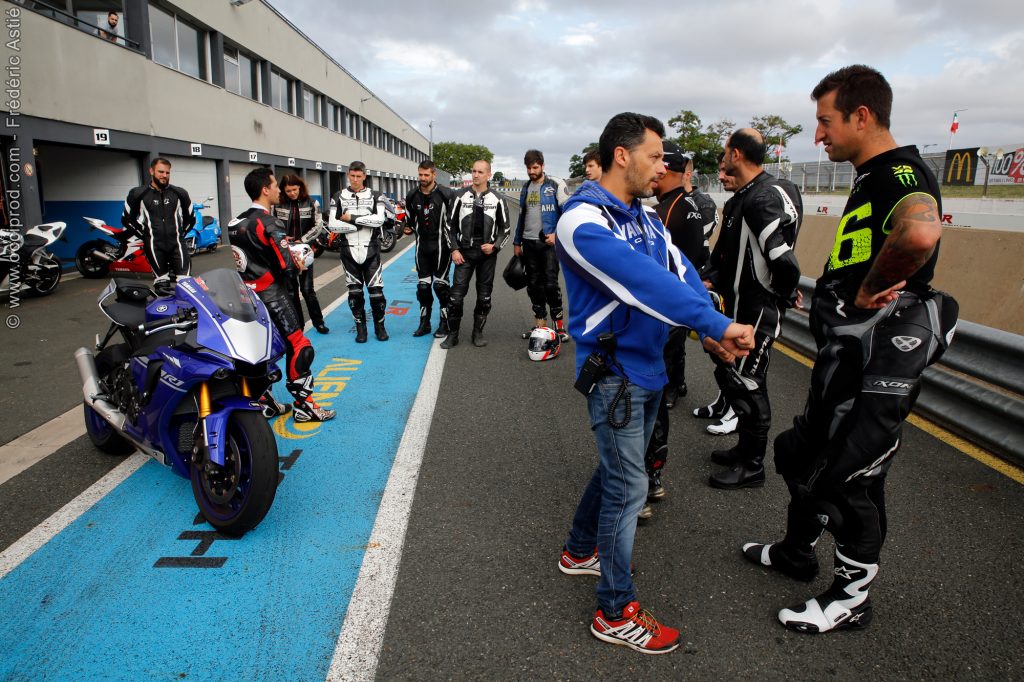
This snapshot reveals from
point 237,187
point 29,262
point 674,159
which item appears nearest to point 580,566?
point 674,159

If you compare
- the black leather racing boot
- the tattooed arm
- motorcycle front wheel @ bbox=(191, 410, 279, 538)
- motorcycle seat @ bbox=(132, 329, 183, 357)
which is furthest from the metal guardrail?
motorcycle seat @ bbox=(132, 329, 183, 357)

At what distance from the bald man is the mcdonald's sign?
14.5m

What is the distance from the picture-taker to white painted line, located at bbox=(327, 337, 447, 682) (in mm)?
2376

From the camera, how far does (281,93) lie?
28.5m

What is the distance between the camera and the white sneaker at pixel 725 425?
15.3ft

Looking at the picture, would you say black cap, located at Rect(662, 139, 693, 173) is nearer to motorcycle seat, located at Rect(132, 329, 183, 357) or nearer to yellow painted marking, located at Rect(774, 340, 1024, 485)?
yellow painted marking, located at Rect(774, 340, 1024, 485)

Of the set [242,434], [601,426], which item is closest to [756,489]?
[601,426]

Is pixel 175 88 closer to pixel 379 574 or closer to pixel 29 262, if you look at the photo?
pixel 29 262

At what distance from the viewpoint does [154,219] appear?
27.4 ft

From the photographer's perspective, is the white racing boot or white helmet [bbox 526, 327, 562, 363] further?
white helmet [bbox 526, 327, 562, 363]

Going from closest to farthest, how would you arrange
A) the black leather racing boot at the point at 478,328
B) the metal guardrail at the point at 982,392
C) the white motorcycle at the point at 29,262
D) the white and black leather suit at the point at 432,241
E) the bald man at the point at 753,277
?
the bald man at the point at 753,277 → the metal guardrail at the point at 982,392 → the black leather racing boot at the point at 478,328 → the white and black leather suit at the point at 432,241 → the white motorcycle at the point at 29,262

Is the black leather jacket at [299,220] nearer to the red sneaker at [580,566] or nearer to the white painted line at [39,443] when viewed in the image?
the white painted line at [39,443]

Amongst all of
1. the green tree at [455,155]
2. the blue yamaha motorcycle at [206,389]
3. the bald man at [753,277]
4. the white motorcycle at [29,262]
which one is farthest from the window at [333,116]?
the green tree at [455,155]

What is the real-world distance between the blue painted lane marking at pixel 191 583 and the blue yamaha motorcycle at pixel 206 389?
260mm
